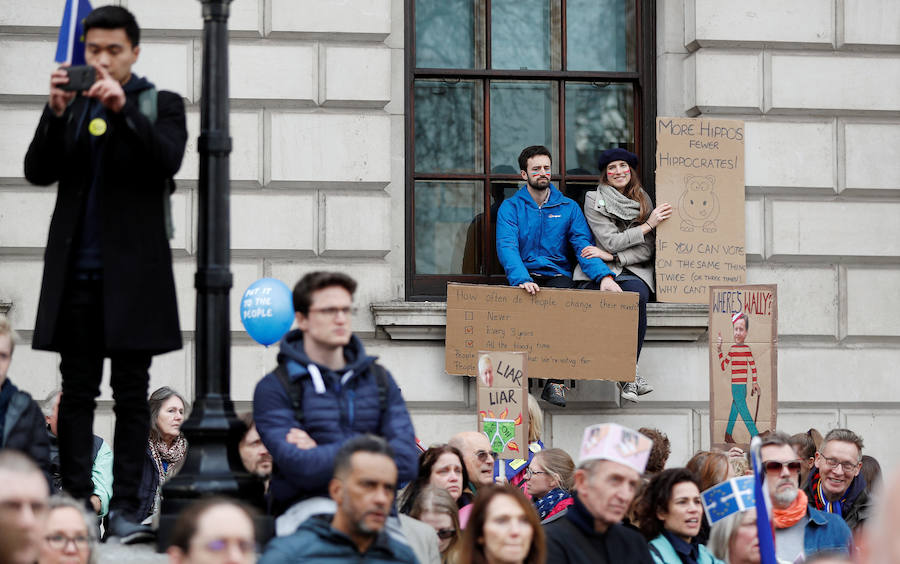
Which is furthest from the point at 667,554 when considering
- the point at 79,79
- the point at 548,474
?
the point at 79,79

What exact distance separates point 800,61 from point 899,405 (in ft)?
8.71

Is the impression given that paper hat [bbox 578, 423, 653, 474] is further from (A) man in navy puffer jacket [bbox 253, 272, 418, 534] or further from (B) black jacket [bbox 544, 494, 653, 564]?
(A) man in navy puffer jacket [bbox 253, 272, 418, 534]

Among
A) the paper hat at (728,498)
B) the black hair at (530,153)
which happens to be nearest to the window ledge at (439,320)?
the black hair at (530,153)

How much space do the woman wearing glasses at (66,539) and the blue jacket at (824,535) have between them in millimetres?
3713

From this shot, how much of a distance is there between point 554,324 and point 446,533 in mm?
3314

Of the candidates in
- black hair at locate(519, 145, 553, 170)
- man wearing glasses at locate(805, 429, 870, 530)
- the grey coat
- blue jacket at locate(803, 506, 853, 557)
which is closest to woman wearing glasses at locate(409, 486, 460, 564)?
blue jacket at locate(803, 506, 853, 557)

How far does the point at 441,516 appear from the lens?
22.6ft

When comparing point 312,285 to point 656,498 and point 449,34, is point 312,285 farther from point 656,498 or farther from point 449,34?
point 449,34

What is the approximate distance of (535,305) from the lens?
9.99 meters

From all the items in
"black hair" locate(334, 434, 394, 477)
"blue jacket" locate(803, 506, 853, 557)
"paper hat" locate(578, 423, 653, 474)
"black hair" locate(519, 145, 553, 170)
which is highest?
"black hair" locate(519, 145, 553, 170)

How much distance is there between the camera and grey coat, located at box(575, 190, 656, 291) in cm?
1025

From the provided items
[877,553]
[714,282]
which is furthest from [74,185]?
[714,282]

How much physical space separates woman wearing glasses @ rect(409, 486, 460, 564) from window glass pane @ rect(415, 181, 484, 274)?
13.0 feet

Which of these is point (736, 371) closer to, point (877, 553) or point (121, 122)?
point (121, 122)
